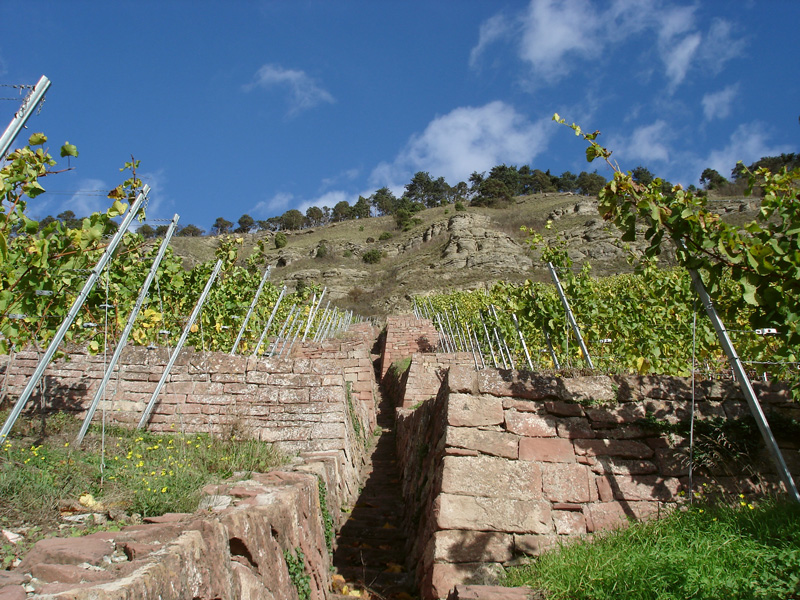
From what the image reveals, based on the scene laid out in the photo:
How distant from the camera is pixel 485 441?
4875 mm

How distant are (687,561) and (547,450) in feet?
5.62

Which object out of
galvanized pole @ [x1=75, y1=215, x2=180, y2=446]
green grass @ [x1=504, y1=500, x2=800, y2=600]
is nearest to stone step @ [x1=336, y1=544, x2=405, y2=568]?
→ green grass @ [x1=504, y1=500, x2=800, y2=600]

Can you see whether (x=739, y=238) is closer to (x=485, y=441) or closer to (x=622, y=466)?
(x=622, y=466)

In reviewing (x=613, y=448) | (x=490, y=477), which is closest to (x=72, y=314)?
(x=490, y=477)

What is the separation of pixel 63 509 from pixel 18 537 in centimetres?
62

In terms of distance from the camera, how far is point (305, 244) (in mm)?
73438

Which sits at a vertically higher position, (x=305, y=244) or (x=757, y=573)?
(x=305, y=244)

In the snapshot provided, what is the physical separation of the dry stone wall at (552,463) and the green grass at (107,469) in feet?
6.81

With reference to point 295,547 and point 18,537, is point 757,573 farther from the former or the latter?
point 18,537

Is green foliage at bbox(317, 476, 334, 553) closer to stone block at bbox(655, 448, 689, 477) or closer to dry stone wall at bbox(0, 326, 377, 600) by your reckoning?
dry stone wall at bbox(0, 326, 377, 600)

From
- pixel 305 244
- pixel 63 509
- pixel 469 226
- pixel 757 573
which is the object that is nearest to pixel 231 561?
pixel 63 509

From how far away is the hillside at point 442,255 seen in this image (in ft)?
140

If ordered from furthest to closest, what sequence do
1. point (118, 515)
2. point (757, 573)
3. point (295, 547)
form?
point (295, 547) < point (118, 515) < point (757, 573)

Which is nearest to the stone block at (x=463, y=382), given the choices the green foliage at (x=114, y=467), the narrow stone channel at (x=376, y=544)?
the narrow stone channel at (x=376, y=544)
